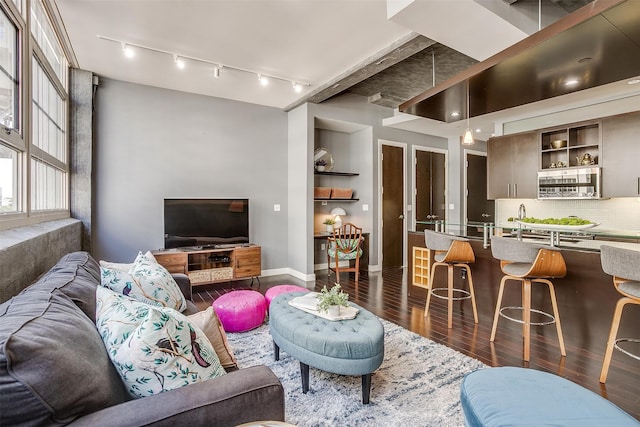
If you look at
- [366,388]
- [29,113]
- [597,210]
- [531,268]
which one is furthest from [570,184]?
[29,113]

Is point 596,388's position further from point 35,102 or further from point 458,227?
point 35,102

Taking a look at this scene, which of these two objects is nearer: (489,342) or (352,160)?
(489,342)

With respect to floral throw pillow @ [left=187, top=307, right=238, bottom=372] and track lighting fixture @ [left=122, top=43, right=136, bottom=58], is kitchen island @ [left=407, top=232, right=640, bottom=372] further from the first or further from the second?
track lighting fixture @ [left=122, top=43, right=136, bottom=58]

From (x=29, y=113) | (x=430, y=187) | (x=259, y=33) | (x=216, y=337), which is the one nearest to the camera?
(x=216, y=337)

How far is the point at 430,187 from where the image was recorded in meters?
6.78

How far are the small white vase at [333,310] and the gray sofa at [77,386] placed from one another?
1113 millimetres

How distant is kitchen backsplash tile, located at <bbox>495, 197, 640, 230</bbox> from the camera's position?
447cm

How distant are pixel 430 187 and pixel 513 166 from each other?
1.65m

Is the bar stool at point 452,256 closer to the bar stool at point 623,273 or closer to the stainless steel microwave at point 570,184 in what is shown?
the bar stool at point 623,273

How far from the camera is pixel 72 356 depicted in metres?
0.87

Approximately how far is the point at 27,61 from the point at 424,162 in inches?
241

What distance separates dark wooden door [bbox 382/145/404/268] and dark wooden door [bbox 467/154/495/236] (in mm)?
1990

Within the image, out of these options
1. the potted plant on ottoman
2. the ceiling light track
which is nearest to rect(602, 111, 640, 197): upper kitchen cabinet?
the ceiling light track

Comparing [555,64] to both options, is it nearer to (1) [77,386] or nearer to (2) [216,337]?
(2) [216,337]
